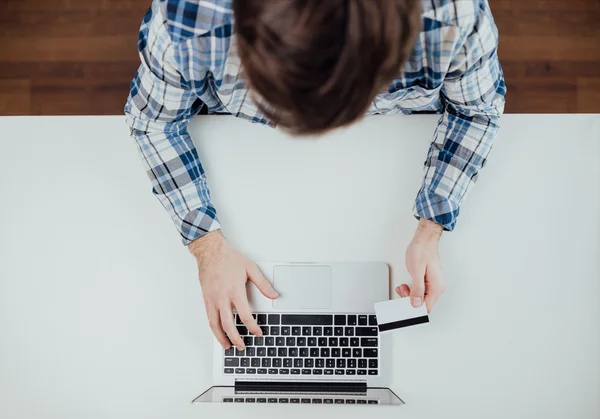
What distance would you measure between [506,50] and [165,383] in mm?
1338

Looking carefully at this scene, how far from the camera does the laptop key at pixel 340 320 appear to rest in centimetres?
86

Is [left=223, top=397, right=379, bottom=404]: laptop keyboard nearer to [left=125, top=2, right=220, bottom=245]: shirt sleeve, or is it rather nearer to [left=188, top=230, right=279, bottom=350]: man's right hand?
[left=188, top=230, right=279, bottom=350]: man's right hand

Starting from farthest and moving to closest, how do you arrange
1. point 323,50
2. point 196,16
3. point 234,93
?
point 234,93 < point 196,16 < point 323,50

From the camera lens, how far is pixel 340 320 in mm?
865

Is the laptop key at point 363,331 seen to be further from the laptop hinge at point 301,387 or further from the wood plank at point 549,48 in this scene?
the wood plank at point 549,48

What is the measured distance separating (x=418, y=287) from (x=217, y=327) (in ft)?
1.13

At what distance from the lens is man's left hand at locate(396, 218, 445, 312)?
83 centimetres

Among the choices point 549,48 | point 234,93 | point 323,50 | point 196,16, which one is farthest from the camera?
point 549,48

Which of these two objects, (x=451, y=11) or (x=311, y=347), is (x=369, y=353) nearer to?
(x=311, y=347)

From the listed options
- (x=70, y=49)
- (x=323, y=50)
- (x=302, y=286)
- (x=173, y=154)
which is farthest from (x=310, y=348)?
(x=70, y=49)

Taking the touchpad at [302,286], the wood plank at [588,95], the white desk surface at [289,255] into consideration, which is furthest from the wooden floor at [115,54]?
the touchpad at [302,286]

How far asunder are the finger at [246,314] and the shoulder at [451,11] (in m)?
0.52

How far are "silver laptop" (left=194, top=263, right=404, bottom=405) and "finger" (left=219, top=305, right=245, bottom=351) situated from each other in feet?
0.08

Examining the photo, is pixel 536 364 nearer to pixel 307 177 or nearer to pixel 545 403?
pixel 545 403
